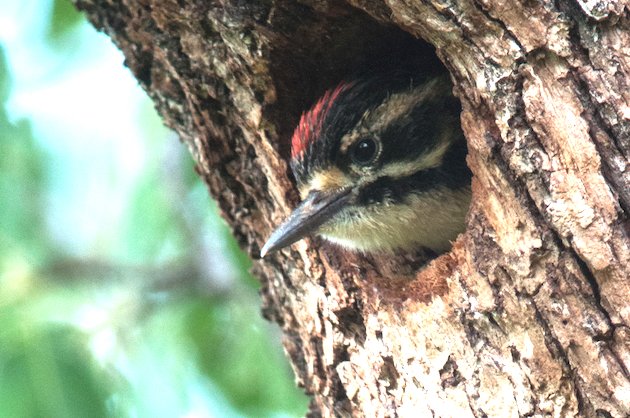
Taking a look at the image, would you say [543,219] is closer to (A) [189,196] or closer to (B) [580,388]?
(B) [580,388]

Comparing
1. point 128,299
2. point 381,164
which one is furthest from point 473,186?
point 128,299

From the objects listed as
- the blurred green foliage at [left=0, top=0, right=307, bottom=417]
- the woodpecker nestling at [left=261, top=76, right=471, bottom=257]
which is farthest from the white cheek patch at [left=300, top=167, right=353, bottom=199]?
the blurred green foliage at [left=0, top=0, right=307, bottom=417]

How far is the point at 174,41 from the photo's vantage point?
3.50m

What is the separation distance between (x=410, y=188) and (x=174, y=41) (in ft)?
3.35

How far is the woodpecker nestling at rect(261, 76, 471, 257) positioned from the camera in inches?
141

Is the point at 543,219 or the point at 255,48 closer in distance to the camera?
the point at 543,219

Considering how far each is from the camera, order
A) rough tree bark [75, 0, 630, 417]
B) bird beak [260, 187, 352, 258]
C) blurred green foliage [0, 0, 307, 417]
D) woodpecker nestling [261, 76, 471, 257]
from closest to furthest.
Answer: rough tree bark [75, 0, 630, 417]
bird beak [260, 187, 352, 258]
woodpecker nestling [261, 76, 471, 257]
blurred green foliage [0, 0, 307, 417]

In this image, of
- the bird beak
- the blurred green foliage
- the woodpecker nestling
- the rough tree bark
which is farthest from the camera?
the blurred green foliage

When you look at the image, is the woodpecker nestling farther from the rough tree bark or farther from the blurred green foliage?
the blurred green foliage

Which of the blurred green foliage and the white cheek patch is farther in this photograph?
the blurred green foliage

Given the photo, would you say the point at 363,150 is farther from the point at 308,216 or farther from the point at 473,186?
the point at 473,186

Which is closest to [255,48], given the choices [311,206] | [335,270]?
[311,206]

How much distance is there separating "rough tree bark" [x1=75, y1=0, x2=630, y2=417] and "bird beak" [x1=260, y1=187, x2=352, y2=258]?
11cm

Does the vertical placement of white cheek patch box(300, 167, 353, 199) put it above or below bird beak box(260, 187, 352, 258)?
above
